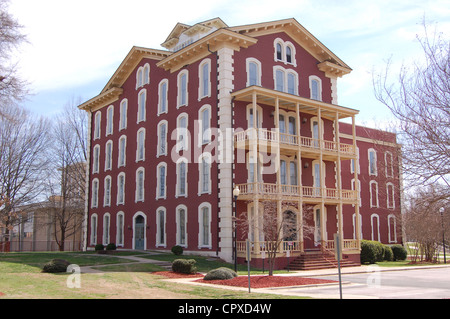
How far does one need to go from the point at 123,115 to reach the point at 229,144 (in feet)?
49.6

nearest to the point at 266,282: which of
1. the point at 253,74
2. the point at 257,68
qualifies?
the point at 253,74

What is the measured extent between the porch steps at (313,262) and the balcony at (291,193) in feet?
10.3

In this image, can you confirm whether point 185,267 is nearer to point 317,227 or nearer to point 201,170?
point 201,170

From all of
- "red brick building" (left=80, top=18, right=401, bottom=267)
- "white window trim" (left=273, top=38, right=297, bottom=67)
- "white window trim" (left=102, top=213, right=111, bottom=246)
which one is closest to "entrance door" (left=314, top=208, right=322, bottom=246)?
"red brick building" (left=80, top=18, right=401, bottom=267)

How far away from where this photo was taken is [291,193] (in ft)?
89.0

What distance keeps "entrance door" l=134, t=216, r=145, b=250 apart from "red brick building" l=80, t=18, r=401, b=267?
132 mm

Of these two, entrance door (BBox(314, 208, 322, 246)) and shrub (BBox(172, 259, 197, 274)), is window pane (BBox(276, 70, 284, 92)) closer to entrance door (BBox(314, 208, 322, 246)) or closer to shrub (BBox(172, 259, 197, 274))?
entrance door (BBox(314, 208, 322, 246))

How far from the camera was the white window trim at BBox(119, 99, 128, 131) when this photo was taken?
38325 millimetres

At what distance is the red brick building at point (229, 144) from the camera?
26.8 m

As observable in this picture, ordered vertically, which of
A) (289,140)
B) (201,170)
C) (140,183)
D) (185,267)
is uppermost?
(289,140)

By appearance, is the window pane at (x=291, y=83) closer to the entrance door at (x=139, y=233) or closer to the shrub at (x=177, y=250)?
the shrub at (x=177, y=250)
